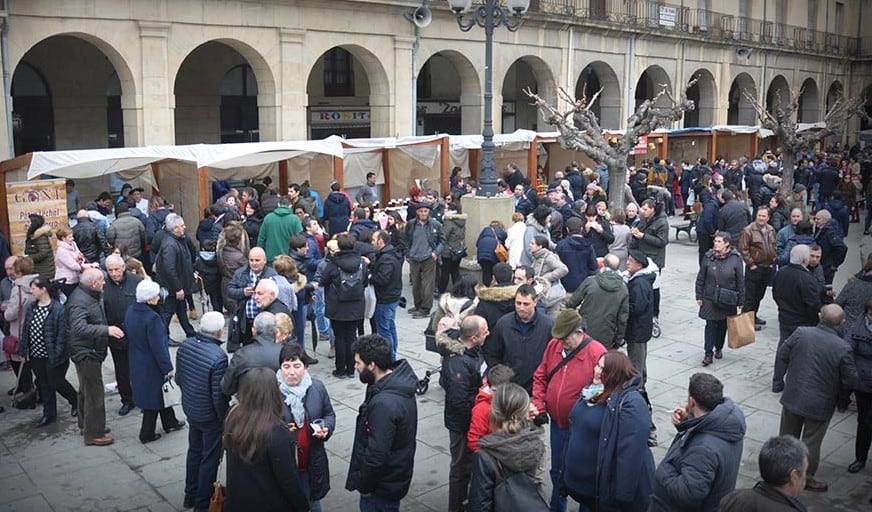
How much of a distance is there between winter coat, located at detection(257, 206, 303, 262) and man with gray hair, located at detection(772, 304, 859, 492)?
7299mm

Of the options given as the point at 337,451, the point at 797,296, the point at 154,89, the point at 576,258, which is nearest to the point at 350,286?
the point at 337,451

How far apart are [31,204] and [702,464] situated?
38.0ft

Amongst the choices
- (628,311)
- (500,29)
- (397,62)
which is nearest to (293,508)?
(628,311)

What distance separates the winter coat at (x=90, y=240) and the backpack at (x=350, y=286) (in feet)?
16.5

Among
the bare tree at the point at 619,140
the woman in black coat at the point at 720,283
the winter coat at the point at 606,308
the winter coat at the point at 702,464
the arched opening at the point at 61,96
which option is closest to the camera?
the winter coat at the point at 702,464

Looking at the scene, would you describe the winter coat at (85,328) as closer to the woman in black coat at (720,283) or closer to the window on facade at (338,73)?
the woman in black coat at (720,283)

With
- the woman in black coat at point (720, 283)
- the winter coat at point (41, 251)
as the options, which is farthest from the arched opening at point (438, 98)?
the woman in black coat at point (720, 283)

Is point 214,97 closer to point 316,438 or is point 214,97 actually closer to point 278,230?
point 278,230

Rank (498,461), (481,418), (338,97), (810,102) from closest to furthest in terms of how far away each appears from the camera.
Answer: (498,461)
(481,418)
(338,97)
(810,102)

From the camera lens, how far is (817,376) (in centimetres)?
664

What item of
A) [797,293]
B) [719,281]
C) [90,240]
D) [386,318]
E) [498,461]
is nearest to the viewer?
[498,461]

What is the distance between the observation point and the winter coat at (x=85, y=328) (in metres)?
7.46

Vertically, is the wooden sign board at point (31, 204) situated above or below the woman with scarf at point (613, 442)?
above

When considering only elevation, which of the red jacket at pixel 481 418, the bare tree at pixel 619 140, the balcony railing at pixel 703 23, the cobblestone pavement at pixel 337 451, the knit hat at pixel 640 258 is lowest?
the cobblestone pavement at pixel 337 451
